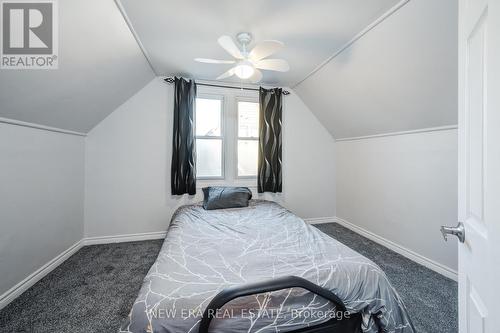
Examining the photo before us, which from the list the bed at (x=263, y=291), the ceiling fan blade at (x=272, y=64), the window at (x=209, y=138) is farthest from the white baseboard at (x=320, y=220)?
the ceiling fan blade at (x=272, y=64)

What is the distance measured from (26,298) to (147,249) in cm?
108

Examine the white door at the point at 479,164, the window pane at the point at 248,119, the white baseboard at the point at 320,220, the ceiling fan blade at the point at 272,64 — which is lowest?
the white baseboard at the point at 320,220

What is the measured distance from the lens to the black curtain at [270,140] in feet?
10.9

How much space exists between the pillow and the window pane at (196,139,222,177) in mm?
408

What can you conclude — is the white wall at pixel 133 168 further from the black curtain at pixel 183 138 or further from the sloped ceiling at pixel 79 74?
the sloped ceiling at pixel 79 74

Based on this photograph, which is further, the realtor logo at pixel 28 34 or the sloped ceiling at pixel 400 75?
the sloped ceiling at pixel 400 75

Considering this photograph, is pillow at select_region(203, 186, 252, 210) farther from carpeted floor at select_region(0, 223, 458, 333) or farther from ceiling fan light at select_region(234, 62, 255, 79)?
ceiling fan light at select_region(234, 62, 255, 79)

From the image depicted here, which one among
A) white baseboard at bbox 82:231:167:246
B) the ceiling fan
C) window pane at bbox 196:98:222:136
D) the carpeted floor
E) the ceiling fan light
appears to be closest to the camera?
the carpeted floor

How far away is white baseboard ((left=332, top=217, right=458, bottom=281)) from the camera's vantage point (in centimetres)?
201

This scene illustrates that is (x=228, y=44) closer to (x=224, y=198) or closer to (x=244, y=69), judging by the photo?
(x=244, y=69)

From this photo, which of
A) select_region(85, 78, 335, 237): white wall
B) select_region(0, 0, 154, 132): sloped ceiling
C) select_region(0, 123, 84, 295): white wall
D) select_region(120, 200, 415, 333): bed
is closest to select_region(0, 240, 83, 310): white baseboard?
select_region(0, 123, 84, 295): white wall

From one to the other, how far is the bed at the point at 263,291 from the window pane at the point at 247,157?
1.84 m

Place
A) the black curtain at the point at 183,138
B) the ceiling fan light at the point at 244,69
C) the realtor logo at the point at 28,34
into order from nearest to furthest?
the realtor logo at the point at 28,34 → the ceiling fan light at the point at 244,69 → the black curtain at the point at 183,138

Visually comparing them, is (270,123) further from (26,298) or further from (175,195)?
(26,298)
